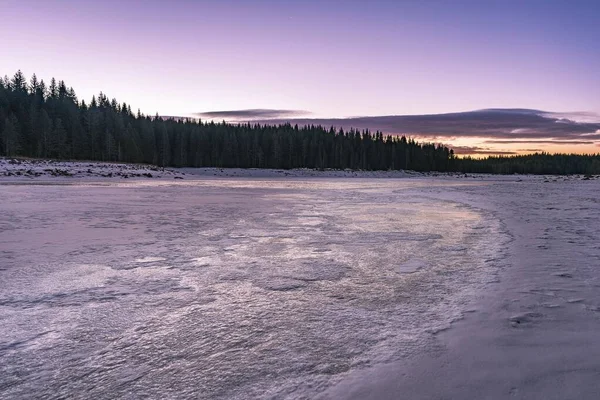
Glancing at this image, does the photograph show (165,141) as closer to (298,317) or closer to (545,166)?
(298,317)

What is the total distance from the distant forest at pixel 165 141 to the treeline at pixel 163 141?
0.57 ft

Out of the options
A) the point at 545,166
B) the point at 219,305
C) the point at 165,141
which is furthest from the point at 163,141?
the point at 545,166

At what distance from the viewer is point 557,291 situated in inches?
176

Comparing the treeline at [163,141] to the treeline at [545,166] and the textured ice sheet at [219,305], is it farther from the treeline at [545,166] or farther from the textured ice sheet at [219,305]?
the textured ice sheet at [219,305]

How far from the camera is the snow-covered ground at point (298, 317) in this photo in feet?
8.61

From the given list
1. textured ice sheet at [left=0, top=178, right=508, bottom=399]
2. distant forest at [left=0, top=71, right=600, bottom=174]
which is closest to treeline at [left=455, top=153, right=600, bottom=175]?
distant forest at [left=0, top=71, right=600, bottom=174]

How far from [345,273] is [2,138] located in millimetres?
77706

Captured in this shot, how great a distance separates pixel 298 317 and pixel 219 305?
0.88 meters

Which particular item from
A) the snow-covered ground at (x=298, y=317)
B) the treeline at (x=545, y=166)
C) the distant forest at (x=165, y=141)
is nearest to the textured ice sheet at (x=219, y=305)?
the snow-covered ground at (x=298, y=317)

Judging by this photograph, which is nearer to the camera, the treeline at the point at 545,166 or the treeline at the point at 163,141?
the treeline at the point at 163,141

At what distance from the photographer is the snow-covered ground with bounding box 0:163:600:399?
2.62 meters

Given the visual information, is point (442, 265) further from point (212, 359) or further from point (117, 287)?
point (117, 287)

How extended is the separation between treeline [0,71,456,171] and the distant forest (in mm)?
173

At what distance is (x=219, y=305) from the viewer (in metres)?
4.07
